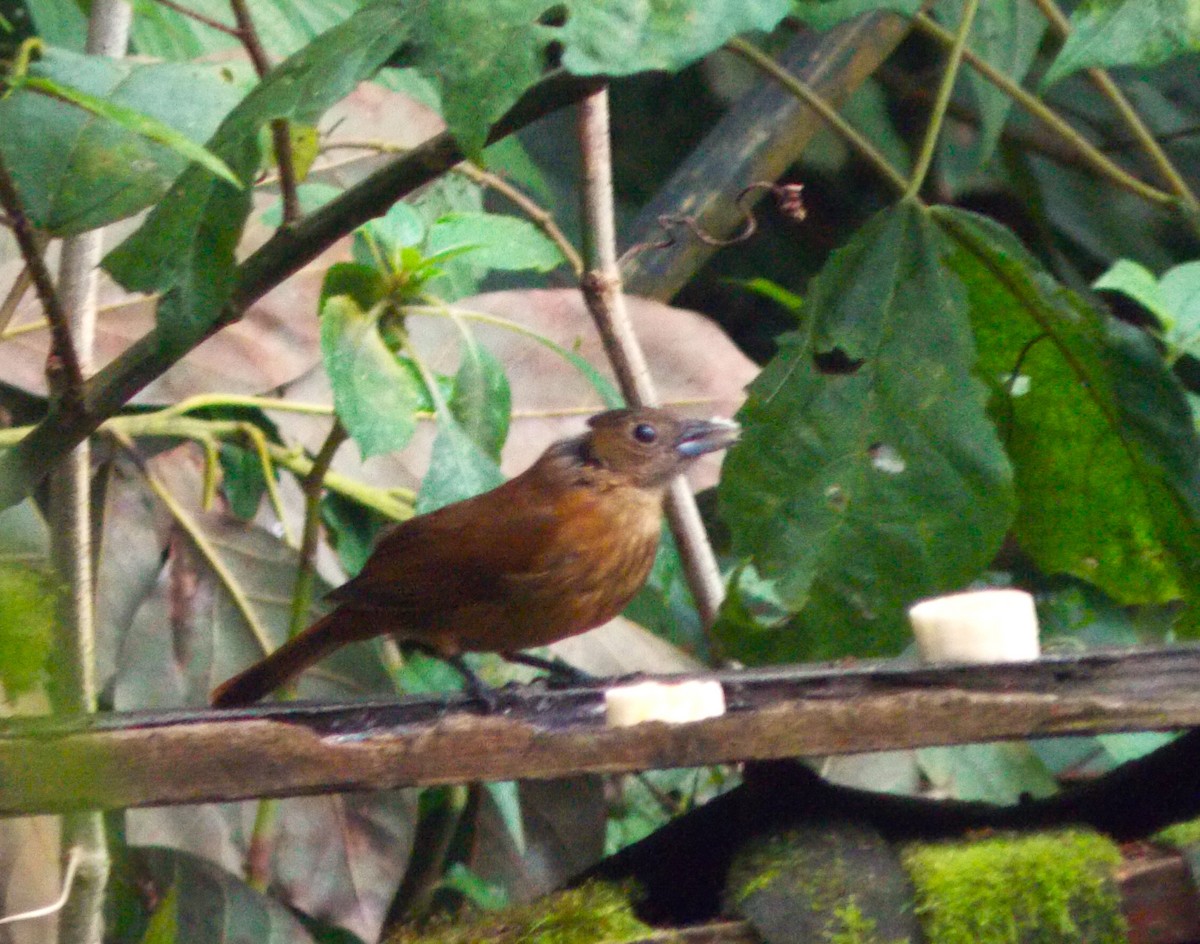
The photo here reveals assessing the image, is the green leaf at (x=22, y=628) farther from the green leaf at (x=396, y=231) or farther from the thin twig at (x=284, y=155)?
the green leaf at (x=396, y=231)

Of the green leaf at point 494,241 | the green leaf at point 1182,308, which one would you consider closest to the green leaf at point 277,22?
the green leaf at point 494,241

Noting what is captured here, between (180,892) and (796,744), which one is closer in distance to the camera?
(796,744)

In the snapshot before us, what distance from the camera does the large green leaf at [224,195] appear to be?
1.36 m

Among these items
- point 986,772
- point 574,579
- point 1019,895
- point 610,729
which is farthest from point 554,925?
point 986,772

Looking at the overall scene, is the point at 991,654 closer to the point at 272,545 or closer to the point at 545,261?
the point at 545,261

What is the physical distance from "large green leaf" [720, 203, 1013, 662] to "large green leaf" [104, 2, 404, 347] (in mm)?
725

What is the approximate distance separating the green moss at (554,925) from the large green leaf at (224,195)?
0.58 metres

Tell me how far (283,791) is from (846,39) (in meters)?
2.59

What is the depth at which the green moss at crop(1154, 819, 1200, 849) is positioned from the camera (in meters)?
1.36

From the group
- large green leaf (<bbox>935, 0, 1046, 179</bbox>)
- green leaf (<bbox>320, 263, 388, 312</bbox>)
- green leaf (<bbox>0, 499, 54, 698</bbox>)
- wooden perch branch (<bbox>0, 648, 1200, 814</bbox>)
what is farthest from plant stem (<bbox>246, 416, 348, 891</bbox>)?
large green leaf (<bbox>935, 0, 1046, 179</bbox>)

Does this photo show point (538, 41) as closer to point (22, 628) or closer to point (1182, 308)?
point (22, 628)

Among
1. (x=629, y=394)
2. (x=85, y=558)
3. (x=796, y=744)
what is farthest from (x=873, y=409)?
(x=85, y=558)

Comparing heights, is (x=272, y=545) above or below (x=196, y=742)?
above

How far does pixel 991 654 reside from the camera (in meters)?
1.39
